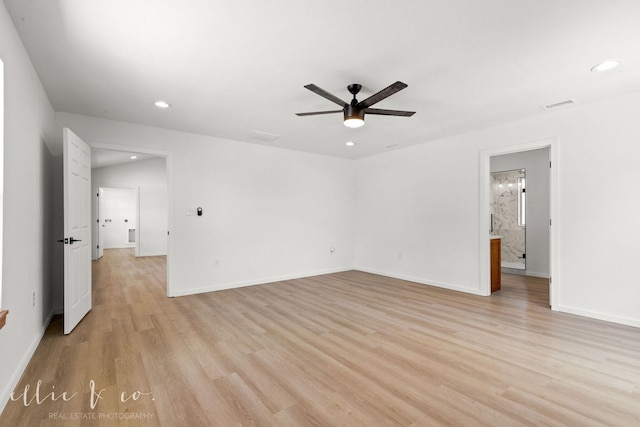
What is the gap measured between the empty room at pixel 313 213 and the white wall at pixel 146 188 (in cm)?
398

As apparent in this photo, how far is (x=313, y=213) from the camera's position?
20.4 ft

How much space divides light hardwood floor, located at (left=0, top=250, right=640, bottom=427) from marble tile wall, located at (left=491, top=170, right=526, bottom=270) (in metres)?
2.57

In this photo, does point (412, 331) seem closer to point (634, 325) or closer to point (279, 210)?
point (634, 325)

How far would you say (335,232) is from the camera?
6.56 metres

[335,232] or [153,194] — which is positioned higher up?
[153,194]

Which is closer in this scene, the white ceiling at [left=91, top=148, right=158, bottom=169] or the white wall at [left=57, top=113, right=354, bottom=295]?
the white wall at [left=57, top=113, right=354, bottom=295]

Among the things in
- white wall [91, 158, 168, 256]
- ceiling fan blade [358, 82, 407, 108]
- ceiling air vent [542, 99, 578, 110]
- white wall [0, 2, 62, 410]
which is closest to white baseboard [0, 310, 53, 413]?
white wall [0, 2, 62, 410]

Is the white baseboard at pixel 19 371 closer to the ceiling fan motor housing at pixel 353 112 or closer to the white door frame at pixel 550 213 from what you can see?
the ceiling fan motor housing at pixel 353 112

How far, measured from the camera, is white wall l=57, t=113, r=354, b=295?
14.9 ft

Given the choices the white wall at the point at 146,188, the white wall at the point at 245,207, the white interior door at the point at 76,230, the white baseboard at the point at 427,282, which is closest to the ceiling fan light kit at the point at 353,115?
the white wall at the point at 245,207

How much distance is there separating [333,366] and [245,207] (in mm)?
3489

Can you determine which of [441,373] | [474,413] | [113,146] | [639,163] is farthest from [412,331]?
[113,146]

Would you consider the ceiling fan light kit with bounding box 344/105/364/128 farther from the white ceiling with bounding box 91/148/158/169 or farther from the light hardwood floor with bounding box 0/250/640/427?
the white ceiling with bounding box 91/148/158/169

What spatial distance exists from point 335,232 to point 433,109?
352 centimetres
